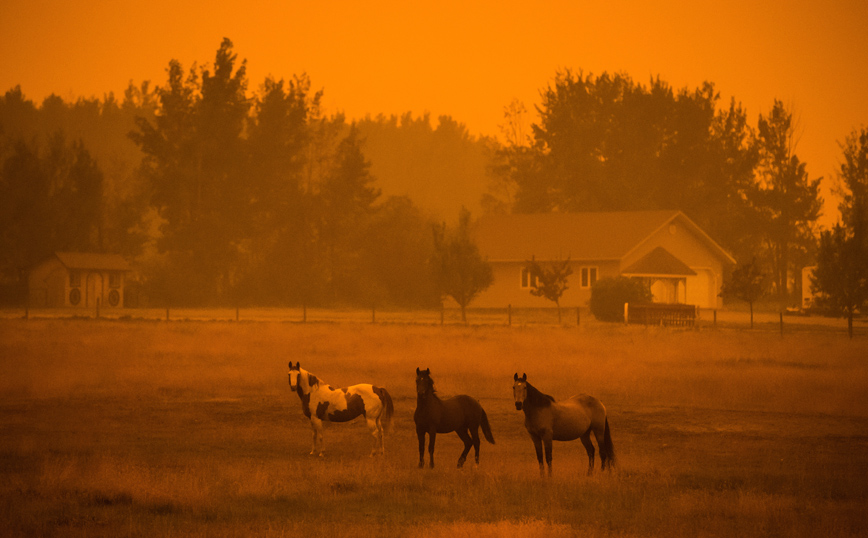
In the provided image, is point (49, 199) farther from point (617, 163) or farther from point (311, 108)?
point (617, 163)

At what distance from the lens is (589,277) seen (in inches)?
2532

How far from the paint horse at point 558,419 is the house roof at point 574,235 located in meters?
50.3

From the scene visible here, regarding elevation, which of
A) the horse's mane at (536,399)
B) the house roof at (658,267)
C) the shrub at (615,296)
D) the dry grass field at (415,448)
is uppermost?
the house roof at (658,267)

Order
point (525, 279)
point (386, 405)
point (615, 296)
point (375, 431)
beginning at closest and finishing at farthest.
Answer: point (375, 431), point (386, 405), point (615, 296), point (525, 279)

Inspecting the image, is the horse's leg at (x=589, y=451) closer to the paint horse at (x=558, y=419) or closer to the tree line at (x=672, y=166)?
the paint horse at (x=558, y=419)

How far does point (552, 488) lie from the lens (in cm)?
1168

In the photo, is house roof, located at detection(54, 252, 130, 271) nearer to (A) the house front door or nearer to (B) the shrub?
(A) the house front door

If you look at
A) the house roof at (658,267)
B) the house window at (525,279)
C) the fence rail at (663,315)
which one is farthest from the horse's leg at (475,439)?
the house window at (525,279)

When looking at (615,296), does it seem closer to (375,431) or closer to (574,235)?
(574,235)

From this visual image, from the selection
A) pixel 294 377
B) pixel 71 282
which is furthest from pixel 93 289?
pixel 294 377

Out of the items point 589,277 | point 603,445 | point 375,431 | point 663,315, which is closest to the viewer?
point 603,445

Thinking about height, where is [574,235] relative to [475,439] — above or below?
above

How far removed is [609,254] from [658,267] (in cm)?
360

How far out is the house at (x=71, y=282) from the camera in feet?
223
